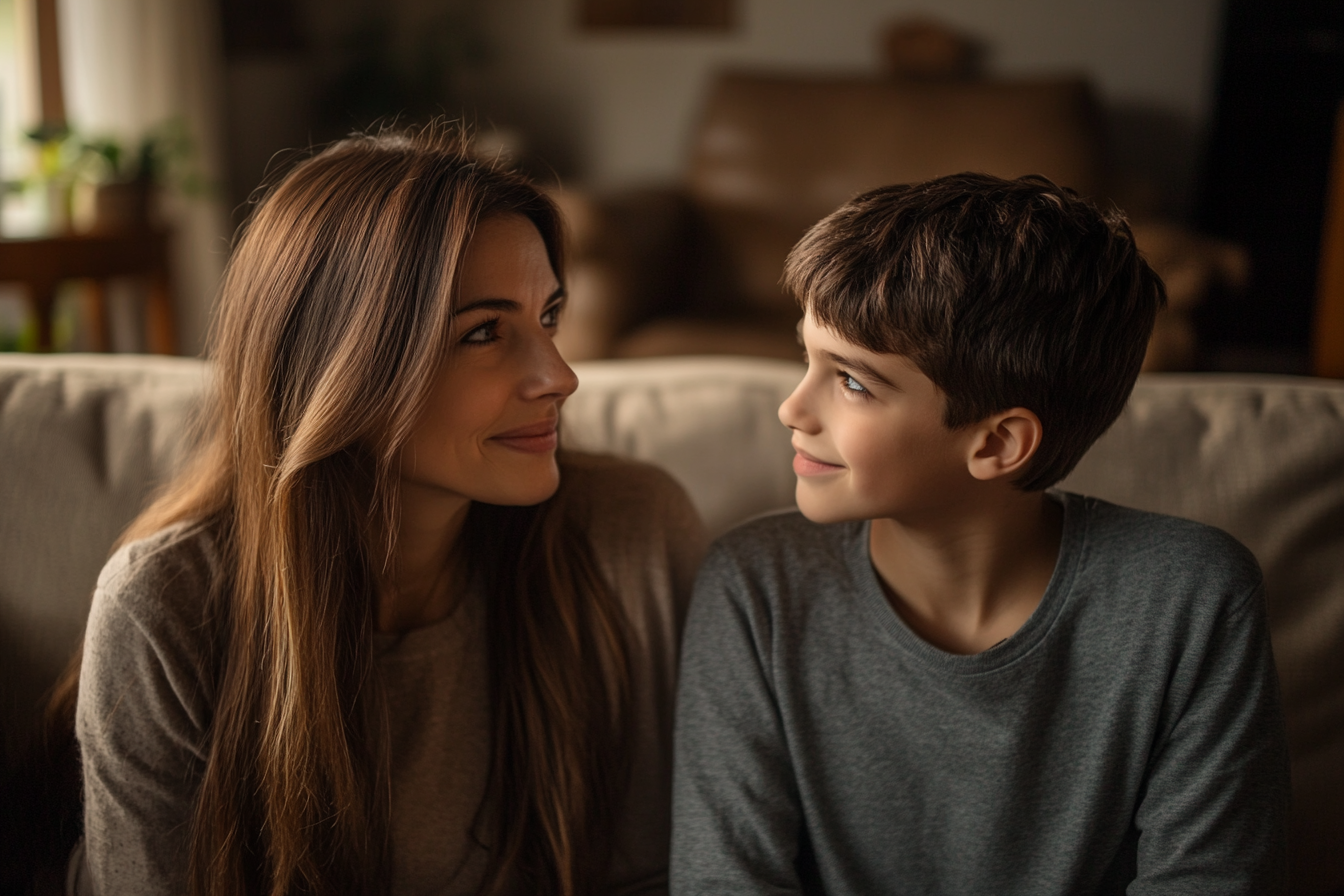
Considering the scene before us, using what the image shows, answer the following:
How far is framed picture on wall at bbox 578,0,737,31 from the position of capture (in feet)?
13.1

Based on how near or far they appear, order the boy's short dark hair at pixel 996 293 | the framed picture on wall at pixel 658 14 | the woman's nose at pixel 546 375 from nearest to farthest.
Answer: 1. the boy's short dark hair at pixel 996 293
2. the woman's nose at pixel 546 375
3. the framed picture on wall at pixel 658 14

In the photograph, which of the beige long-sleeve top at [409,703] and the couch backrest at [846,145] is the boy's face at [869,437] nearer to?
the beige long-sleeve top at [409,703]

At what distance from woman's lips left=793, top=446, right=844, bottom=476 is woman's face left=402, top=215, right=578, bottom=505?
201 millimetres

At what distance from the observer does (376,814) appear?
949 mm

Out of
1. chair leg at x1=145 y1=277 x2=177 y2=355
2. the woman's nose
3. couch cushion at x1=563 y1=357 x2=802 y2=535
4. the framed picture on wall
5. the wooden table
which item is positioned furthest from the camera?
the framed picture on wall

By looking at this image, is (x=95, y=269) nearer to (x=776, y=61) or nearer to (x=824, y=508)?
(x=824, y=508)

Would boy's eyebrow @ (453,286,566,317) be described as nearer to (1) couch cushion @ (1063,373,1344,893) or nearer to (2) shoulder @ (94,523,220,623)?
(2) shoulder @ (94,523,220,623)

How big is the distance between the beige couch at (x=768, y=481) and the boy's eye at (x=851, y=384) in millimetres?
280

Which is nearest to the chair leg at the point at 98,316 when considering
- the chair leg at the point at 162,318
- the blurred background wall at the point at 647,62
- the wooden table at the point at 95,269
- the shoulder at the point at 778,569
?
the wooden table at the point at 95,269

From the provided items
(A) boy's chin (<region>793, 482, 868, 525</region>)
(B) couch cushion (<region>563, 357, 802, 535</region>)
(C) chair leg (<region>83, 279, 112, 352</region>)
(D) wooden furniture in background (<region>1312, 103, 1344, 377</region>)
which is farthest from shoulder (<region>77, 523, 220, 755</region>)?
(C) chair leg (<region>83, 279, 112, 352</region>)

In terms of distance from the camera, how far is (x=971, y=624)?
0.94 m

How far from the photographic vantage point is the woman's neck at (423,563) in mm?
1000

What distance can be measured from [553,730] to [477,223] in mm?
451

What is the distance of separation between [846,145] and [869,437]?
2.39 meters
